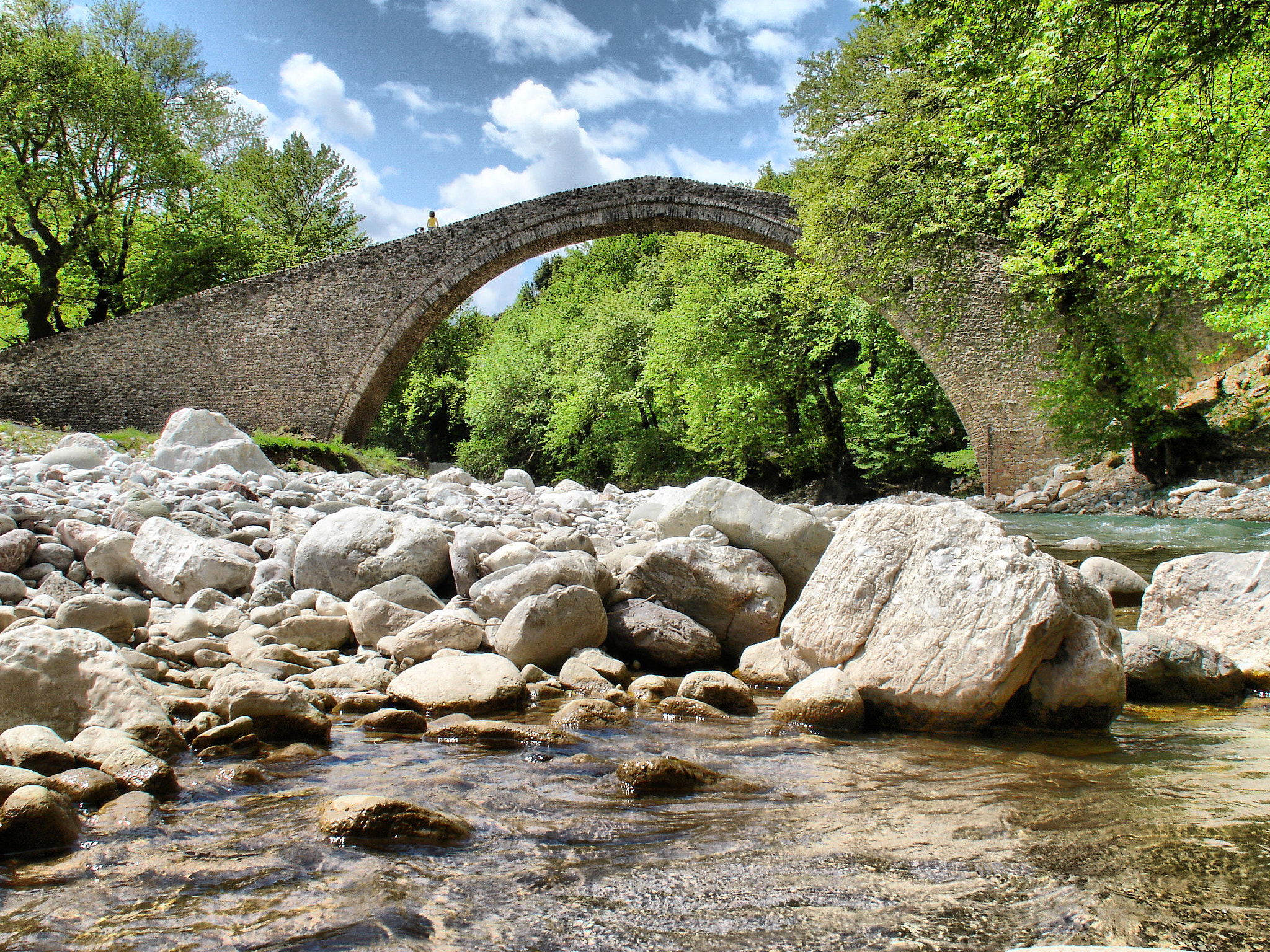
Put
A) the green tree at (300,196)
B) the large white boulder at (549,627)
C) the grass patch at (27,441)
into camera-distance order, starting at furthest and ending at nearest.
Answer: the green tree at (300,196)
the grass patch at (27,441)
the large white boulder at (549,627)

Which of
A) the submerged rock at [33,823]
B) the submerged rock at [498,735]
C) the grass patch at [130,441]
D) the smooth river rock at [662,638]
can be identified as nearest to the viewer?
the submerged rock at [33,823]

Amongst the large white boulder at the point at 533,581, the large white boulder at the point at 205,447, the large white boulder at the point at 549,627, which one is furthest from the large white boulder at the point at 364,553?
the large white boulder at the point at 205,447

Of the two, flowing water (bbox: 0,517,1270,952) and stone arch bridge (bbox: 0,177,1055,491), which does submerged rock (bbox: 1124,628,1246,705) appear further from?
stone arch bridge (bbox: 0,177,1055,491)

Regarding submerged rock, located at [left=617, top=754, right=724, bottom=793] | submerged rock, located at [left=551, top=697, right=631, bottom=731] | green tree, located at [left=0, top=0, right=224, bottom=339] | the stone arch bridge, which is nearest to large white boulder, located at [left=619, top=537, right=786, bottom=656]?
submerged rock, located at [left=551, top=697, right=631, bottom=731]

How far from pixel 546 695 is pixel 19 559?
3236 mm

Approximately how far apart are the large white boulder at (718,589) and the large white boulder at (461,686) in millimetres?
1320

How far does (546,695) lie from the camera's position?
3.55m

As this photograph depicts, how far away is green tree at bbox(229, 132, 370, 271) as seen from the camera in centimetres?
2855

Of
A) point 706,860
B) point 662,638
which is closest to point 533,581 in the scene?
point 662,638

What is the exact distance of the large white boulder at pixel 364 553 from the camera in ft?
15.5

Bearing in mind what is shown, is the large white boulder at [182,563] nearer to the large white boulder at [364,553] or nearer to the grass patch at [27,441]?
the large white boulder at [364,553]

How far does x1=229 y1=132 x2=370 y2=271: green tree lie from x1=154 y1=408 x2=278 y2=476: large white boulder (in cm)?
2103

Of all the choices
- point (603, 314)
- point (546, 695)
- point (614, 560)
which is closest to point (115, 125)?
point (603, 314)

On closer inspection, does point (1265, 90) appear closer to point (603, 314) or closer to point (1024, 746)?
point (1024, 746)
